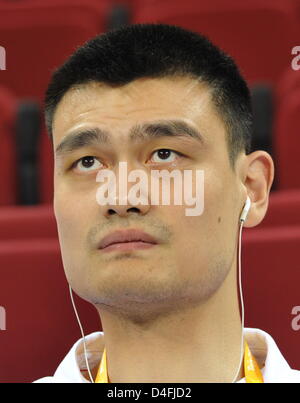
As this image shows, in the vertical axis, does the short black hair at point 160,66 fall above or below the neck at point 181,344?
above

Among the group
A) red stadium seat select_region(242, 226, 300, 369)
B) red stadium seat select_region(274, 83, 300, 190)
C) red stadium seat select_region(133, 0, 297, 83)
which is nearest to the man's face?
red stadium seat select_region(242, 226, 300, 369)

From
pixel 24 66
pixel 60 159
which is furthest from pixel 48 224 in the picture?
pixel 24 66

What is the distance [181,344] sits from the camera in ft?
1.84

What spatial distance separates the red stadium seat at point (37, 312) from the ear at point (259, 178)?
22 centimetres

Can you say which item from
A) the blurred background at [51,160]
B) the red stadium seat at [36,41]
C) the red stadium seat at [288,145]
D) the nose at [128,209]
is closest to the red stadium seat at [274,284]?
the blurred background at [51,160]

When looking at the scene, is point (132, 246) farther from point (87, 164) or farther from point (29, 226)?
point (29, 226)

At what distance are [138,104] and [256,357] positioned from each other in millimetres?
268

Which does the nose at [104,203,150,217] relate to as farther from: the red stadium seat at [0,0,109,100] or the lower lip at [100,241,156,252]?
the red stadium seat at [0,0,109,100]

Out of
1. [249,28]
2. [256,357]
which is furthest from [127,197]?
[249,28]

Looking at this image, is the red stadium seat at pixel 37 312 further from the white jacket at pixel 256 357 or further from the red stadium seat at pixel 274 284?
the red stadium seat at pixel 274 284

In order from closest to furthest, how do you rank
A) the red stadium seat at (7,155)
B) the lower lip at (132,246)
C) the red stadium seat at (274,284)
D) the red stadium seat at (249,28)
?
the lower lip at (132,246) < the red stadium seat at (274,284) < the red stadium seat at (7,155) < the red stadium seat at (249,28)

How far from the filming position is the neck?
56 cm

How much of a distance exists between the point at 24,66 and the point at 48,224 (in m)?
0.39

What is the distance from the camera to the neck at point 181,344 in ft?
1.83
